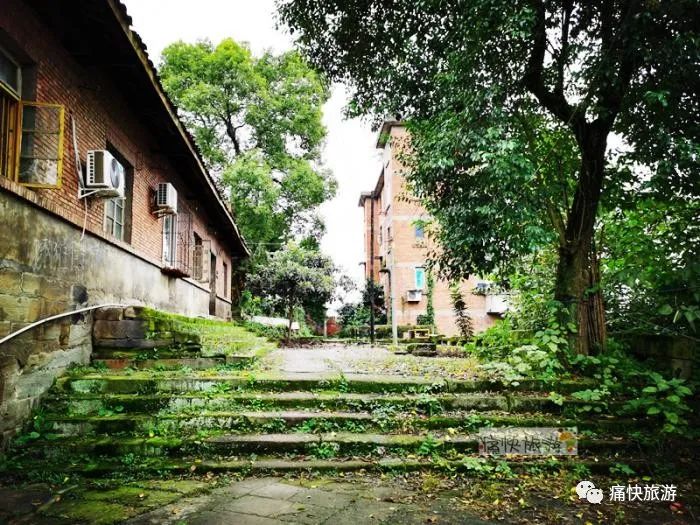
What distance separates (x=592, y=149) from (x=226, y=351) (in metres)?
5.34

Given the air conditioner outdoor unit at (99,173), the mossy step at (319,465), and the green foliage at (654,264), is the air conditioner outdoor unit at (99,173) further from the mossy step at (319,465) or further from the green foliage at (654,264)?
the green foliage at (654,264)

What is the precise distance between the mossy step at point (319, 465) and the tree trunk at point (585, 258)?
71.3 inches

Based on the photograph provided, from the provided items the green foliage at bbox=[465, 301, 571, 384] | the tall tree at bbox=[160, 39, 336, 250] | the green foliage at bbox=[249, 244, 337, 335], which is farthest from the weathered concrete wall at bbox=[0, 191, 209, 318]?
the tall tree at bbox=[160, 39, 336, 250]

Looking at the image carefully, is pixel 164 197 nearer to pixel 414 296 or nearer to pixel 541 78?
pixel 541 78

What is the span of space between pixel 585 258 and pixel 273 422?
4168 millimetres

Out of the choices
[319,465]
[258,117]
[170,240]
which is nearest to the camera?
[319,465]

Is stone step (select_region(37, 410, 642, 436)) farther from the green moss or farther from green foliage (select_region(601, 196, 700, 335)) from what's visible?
green foliage (select_region(601, 196, 700, 335))

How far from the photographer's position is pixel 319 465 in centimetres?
369

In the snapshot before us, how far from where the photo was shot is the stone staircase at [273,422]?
3725 mm

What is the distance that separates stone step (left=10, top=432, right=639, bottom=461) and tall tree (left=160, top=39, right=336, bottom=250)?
15.7m

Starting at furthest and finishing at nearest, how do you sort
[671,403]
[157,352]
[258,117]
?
[258,117]
[157,352]
[671,403]

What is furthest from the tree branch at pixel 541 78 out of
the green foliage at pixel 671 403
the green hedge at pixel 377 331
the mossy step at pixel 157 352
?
the green hedge at pixel 377 331

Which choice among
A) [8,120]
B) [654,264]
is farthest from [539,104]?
[8,120]

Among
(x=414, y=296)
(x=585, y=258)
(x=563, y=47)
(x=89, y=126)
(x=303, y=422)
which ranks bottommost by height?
(x=303, y=422)
